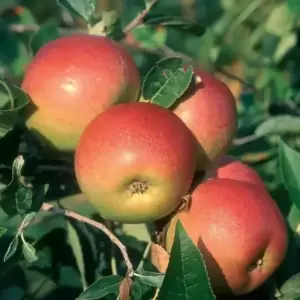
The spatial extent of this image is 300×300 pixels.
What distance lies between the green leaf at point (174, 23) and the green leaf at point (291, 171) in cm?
22

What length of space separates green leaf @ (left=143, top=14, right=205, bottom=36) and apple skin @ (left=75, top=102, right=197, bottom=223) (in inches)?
9.7

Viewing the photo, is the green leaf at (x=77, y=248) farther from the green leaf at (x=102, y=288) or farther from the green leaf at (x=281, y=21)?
the green leaf at (x=281, y=21)

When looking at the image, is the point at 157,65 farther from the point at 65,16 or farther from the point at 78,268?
the point at 65,16

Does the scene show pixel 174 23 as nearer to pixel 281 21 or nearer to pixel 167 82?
pixel 167 82

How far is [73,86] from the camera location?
639mm

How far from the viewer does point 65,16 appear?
167cm

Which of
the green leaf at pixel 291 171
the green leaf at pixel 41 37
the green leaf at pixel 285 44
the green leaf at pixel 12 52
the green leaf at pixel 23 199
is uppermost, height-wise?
the green leaf at pixel 41 37

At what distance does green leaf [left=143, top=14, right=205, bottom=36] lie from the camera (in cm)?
85

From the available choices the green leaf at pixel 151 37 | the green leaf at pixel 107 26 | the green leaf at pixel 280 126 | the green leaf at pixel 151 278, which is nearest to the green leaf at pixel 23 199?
the green leaf at pixel 151 278

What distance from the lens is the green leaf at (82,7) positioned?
2.55 feet

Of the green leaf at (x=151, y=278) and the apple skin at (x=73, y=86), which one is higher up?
the apple skin at (x=73, y=86)

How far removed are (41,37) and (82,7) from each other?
68 mm

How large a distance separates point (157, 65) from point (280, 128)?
0.45m

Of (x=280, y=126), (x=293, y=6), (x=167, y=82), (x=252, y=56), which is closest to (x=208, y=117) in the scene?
(x=167, y=82)
